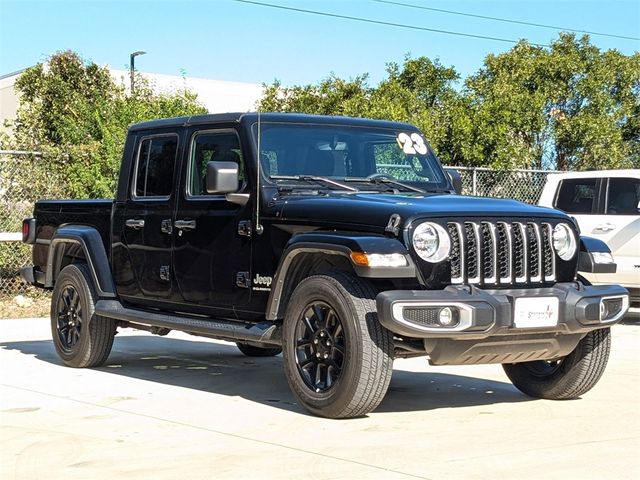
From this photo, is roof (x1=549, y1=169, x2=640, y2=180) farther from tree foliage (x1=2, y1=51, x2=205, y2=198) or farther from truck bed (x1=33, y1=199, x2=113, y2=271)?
truck bed (x1=33, y1=199, x2=113, y2=271)

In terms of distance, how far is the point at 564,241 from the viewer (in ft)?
24.6

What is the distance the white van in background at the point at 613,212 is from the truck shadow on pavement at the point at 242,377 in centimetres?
463

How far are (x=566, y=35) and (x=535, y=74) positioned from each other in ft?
14.0

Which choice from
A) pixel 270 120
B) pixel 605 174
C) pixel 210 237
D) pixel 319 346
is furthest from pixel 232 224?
pixel 605 174

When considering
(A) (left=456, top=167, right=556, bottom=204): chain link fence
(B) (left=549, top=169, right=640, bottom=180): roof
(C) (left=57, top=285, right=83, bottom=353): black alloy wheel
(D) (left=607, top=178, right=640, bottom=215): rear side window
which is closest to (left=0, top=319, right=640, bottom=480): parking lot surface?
(C) (left=57, top=285, right=83, bottom=353): black alloy wheel

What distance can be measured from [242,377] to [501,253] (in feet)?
9.29

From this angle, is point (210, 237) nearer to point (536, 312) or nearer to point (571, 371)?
point (536, 312)

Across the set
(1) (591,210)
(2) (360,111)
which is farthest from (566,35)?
(1) (591,210)

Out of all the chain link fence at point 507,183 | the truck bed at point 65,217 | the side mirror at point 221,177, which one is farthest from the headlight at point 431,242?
the chain link fence at point 507,183

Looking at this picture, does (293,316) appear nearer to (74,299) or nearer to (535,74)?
(74,299)

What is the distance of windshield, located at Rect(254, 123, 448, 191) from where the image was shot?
810cm

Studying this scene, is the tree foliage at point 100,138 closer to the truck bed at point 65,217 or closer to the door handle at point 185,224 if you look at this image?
the truck bed at point 65,217

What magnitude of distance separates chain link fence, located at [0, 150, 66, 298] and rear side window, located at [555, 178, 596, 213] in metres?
6.51

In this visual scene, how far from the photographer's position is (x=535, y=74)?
31.5 metres
